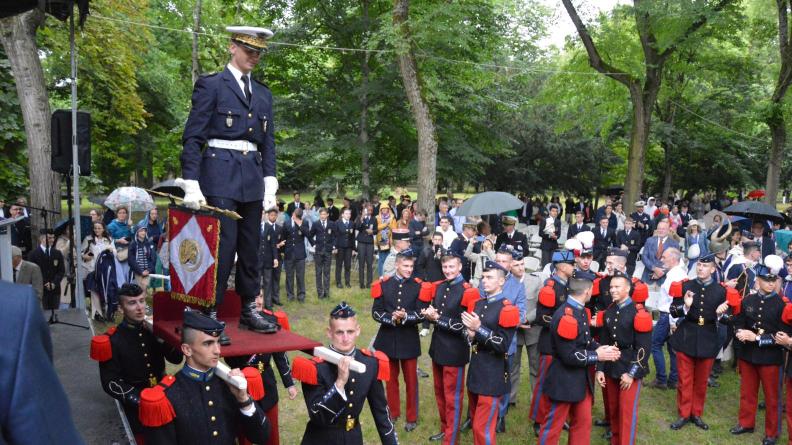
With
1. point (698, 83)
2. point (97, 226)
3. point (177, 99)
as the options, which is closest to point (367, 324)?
point (97, 226)

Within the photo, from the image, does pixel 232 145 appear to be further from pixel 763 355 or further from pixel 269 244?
pixel 269 244

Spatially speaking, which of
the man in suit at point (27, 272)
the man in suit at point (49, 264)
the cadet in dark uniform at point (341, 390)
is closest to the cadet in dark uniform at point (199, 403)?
the cadet in dark uniform at point (341, 390)

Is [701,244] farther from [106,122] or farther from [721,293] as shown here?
[106,122]

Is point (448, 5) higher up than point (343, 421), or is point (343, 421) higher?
point (448, 5)

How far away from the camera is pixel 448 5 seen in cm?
1495

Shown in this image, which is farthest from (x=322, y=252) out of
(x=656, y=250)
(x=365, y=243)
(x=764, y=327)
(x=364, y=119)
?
(x=764, y=327)

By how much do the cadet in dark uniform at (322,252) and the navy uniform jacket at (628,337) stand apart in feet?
25.7

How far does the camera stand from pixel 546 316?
750cm

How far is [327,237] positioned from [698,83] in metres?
21.1

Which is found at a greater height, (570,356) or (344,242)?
(570,356)

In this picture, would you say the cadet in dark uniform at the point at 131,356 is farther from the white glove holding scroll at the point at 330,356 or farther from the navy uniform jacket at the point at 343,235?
the navy uniform jacket at the point at 343,235

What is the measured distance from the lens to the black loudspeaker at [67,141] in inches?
319

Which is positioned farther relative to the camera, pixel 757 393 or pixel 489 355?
pixel 757 393

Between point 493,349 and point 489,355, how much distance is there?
0.16 metres
